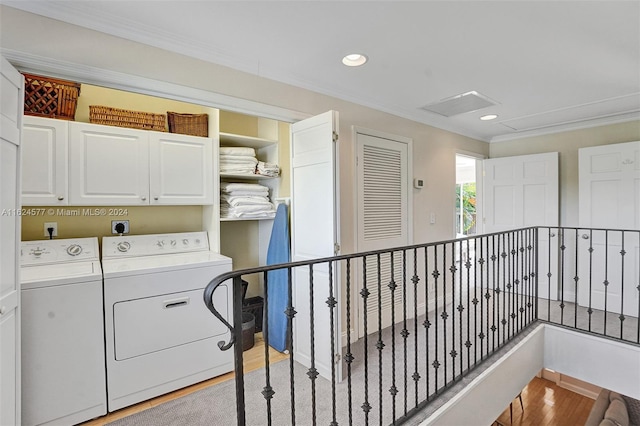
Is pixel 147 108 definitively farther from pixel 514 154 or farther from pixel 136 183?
pixel 514 154

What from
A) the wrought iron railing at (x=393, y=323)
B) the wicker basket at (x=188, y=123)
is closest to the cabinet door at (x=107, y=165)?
the wicker basket at (x=188, y=123)

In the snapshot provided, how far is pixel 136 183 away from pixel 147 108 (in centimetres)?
83

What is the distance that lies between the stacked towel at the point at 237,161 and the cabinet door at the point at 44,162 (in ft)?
3.89

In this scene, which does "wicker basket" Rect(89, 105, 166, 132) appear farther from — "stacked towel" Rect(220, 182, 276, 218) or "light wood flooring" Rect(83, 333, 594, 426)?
"light wood flooring" Rect(83, 333, 594, 426)

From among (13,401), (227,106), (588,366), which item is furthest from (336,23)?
(588,366)

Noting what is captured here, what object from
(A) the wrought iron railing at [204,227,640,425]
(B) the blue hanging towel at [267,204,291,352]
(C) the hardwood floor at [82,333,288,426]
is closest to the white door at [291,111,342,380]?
(A) the wrought iron railing at [204,227,640,425]

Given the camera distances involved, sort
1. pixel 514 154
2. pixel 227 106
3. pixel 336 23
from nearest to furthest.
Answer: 1. pixel 336 23
2. pixel 227 106
3. pixel 514 154

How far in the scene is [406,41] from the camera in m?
2.05

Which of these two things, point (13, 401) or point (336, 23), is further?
point (336, 23)

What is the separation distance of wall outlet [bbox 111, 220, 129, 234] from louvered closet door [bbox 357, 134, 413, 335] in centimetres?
209

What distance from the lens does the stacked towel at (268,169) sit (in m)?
3.17

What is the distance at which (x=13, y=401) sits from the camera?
5.18 ft

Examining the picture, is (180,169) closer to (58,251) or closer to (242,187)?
(242,187)

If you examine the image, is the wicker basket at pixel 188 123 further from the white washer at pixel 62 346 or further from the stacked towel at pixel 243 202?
the white washer at pixel 62 346
